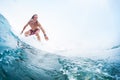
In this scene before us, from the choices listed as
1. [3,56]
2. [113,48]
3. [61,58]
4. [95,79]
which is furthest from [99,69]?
[3,56]

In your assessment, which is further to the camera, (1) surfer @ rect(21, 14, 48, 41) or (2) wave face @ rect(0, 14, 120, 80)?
(1) surfer @ rect(21, 14, 48, 41)

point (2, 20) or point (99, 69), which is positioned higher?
point (2, 20)

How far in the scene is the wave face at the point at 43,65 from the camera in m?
9.34

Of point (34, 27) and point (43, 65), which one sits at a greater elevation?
point (34, 27)

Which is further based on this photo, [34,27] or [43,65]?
[34,27]

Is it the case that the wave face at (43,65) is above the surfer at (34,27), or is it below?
below

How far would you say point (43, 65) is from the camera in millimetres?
9945

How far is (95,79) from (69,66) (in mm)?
991

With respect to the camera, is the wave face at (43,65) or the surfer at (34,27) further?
the surfer at (34,27)

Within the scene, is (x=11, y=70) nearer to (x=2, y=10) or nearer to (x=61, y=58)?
(x=61, y=58)

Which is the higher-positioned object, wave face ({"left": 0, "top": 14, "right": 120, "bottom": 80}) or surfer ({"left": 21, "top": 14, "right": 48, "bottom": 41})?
surfer ({"left": 21, "top": 14, "right": 48, "bottom": 41})

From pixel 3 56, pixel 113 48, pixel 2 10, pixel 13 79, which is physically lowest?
pixel 13 79

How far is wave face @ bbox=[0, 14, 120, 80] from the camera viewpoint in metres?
9.34

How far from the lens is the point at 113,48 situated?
12.5 m
